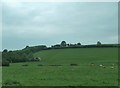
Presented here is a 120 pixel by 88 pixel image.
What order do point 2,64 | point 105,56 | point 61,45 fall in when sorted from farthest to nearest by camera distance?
1. point 61,45
2. point 105,56
3. point 2,64

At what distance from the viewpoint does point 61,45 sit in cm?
8819

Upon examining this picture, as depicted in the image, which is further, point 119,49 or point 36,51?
point 36,51

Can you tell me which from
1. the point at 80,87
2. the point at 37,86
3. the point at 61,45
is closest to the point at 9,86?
the point at 37,86

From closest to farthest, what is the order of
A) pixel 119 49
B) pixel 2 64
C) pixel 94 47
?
pixel 2 64, pixel 119 49, pixel 94 47

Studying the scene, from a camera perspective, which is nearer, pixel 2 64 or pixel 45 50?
pixel 2 64

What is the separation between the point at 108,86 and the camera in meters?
18.9

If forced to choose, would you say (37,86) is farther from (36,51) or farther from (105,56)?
(36,51)

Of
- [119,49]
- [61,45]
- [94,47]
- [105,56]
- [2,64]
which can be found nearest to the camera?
[2,64]

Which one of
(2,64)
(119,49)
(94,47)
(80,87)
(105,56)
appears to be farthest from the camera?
(94,47)

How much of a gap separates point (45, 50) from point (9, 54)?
53.1 ft

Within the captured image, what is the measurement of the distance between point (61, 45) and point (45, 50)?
644 cm

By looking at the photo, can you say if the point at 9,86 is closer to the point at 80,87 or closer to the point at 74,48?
the point at 80,87

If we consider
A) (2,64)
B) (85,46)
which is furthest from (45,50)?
(2,64)

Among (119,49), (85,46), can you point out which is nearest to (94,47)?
(85,46)
